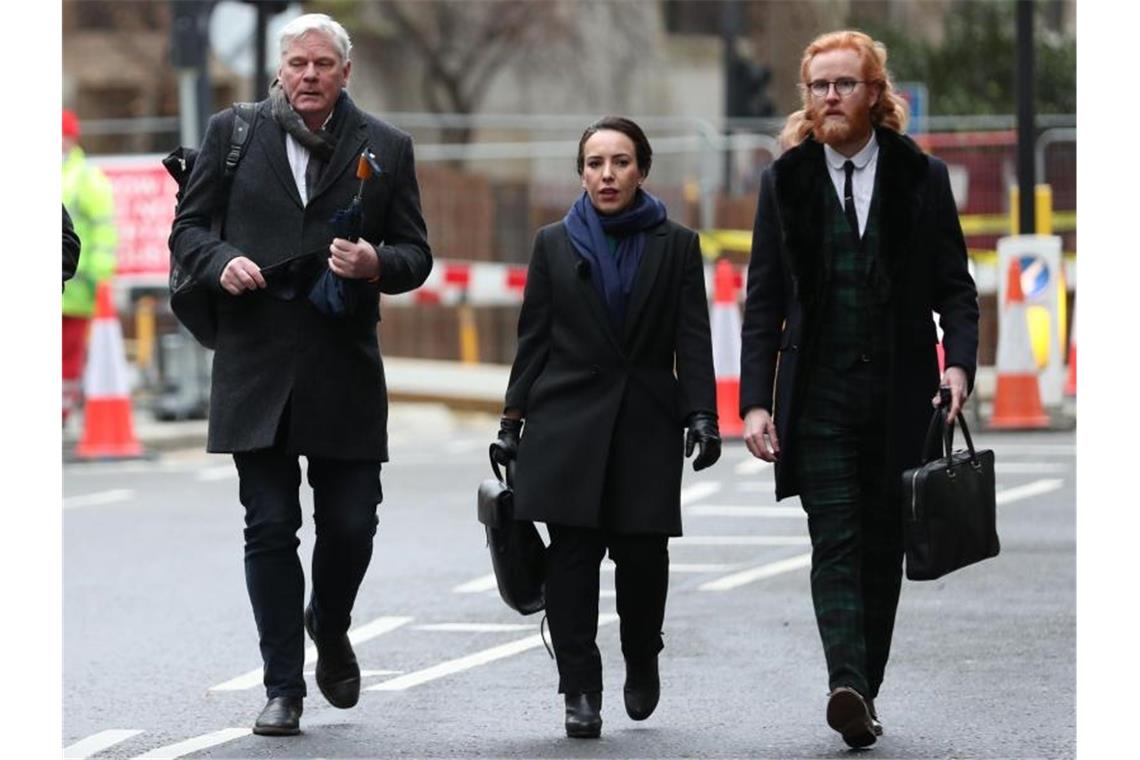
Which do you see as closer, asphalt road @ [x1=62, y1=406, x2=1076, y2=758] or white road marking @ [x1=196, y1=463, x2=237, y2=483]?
asphalt road @ [x1=62, y1=406, x2=1076, y2=758]

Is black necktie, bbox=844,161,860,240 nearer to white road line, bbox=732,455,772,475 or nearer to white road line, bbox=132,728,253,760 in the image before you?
white road line, bbox=132,728,253,760

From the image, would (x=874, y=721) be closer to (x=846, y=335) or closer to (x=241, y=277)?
(x=846, y=335)

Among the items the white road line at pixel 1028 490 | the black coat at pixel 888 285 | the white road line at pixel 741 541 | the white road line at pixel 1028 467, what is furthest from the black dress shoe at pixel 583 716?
the white road line at pixel 1028 467

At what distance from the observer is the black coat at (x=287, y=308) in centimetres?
719

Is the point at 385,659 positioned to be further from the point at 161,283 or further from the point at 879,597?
the point at 161,283

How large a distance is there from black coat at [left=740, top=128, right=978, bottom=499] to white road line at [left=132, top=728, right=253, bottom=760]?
156 cm

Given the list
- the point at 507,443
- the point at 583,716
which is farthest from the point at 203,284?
the point at 583,716

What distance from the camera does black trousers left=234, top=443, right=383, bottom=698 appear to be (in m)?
7.15

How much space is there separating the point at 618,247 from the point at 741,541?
5.24 meters

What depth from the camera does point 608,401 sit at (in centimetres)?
716

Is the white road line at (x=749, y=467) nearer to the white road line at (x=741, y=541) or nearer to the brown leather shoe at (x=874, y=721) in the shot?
the white road line at (x=741, y=541)

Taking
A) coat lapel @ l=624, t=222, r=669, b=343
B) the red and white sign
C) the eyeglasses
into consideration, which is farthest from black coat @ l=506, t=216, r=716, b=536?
the red and white sign

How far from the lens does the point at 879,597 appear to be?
702 centimetres
